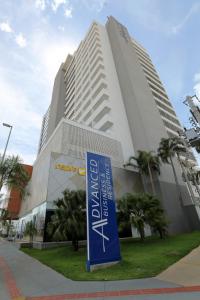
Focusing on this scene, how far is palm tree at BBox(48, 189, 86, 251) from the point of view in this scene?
52.5 feet

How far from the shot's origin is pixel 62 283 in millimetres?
7129

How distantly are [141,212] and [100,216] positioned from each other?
11.4 metres

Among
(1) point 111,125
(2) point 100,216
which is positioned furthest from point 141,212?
(1) point 111,125

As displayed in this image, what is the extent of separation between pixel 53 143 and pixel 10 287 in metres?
27.7

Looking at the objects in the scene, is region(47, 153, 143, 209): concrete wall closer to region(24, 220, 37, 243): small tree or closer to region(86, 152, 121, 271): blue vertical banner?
region(24, 220, 37, 243): small tree

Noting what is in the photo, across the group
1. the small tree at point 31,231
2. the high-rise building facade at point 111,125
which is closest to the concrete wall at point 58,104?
the high-rise building facade at point 111,125

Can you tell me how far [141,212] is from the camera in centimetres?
2047

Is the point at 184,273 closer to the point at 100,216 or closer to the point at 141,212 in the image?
the point at 100,216

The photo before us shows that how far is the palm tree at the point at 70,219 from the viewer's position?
16016 millimetres

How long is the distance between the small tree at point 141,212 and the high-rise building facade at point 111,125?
811 cm

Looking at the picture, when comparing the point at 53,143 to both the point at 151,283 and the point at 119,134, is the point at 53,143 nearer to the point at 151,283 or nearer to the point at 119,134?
the point at 119,134

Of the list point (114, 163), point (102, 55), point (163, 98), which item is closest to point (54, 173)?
point (114, 163)

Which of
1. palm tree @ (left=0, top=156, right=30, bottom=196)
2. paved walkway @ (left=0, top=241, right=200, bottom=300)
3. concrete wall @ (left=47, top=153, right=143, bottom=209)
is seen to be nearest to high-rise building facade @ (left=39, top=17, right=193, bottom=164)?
concrete wall @ (left=47, top=153, right=143, bottom=209)

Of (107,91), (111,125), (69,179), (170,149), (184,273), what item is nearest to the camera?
(184,273)
